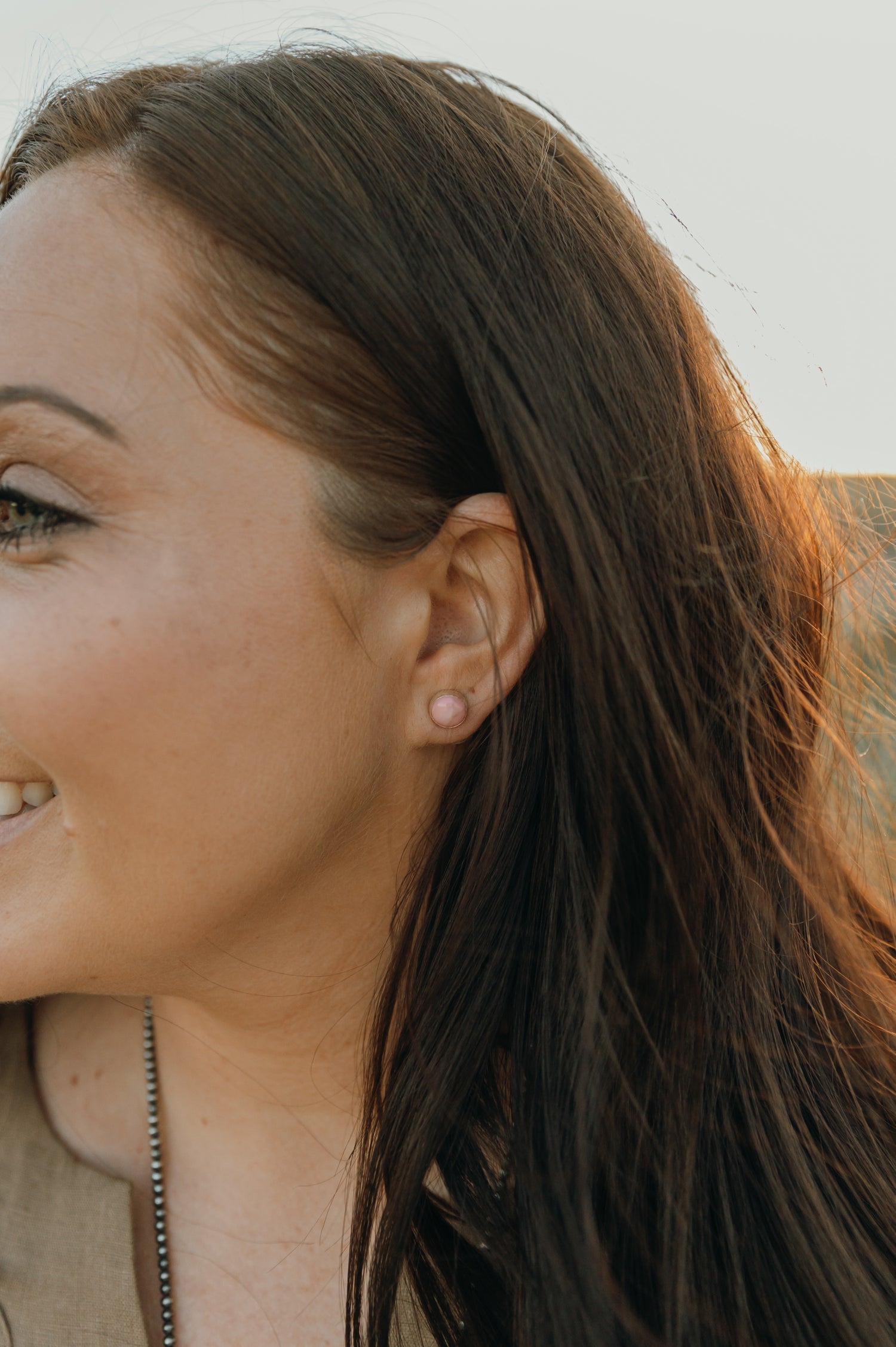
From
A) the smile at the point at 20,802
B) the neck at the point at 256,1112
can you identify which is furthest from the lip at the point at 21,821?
the neck at the point at 256,1112

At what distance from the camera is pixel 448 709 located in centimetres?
133

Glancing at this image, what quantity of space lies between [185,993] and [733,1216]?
2.50ft

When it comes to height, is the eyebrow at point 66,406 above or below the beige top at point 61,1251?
above

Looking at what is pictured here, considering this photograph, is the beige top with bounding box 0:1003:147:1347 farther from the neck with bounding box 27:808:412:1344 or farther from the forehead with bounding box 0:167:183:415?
the forehead with bounding box 0:167:183:415

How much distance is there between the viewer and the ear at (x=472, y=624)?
4.33 feet

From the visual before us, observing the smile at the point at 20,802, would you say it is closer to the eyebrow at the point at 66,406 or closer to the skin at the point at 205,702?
the skin at the point at 205,702

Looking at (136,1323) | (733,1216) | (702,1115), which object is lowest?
(136,1323)

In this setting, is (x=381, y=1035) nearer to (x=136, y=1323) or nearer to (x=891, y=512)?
(x=136, y=1323)

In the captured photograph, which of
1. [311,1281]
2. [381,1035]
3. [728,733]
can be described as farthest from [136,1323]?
[728,733]

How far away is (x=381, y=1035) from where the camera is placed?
4.65 feet

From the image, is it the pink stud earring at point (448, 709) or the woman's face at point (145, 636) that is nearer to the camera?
the woman's face at point (145, 636)

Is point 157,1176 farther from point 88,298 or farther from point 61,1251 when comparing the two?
point 88,298

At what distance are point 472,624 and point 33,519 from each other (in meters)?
0.55

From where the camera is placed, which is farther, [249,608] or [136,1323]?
[136,1323]
